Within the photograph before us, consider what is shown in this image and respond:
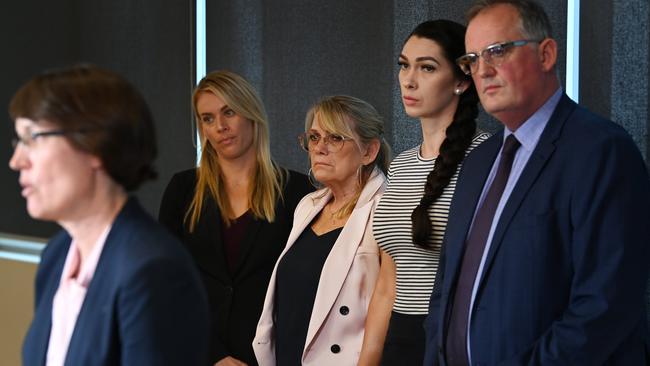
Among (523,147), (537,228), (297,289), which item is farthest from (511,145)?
(297,289)

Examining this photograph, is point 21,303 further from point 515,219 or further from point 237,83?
point 515,219

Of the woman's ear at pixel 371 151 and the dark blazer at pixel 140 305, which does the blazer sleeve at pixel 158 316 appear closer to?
the dark blazer at pixel 140 305

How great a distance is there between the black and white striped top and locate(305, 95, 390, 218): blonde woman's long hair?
271 mm

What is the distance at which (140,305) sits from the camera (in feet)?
5.52

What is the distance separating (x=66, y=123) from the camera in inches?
68.3

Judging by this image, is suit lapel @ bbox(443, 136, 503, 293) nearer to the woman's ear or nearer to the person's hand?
the woman's ear

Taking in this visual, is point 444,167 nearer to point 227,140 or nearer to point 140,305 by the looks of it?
point 227,140

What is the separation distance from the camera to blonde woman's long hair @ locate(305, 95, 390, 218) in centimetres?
319

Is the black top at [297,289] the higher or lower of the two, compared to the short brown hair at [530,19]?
lower

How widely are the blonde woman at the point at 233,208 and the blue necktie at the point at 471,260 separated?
3.76 feet

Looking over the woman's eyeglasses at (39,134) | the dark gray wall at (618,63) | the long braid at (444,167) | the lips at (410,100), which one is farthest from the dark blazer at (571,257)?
the woman's eyeglasses at (39,134)

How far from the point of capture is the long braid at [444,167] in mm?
2751

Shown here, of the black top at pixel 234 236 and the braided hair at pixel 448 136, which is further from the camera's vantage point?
the black top at pixel 234 236

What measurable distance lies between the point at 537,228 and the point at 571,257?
3.9 inches
